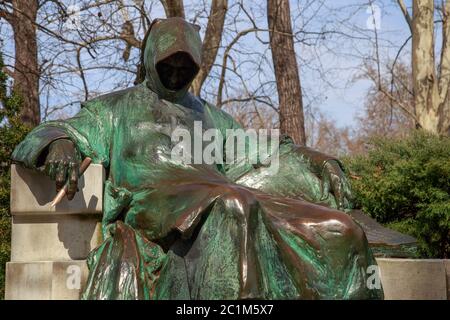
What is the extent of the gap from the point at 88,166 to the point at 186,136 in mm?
635

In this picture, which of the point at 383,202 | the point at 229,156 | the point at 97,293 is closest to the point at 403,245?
the point at 229,156

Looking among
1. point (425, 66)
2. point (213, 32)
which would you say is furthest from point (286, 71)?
point (425, 66)

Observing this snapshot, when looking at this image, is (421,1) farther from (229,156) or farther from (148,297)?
(148,297)

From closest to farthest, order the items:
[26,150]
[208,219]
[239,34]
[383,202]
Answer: [208,219], [26,150], [383,202], [239,34]

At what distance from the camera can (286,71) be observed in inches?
496

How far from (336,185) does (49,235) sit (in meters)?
1.77

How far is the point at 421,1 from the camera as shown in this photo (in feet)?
47.6

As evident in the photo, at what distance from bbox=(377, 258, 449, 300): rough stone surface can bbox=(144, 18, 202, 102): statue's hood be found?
1686 millimetres

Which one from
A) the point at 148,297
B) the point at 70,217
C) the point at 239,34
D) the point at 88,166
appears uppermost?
the point at 239,34

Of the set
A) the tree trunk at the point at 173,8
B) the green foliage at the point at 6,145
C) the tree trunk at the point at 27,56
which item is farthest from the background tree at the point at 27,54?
the green foliage at the point at 6,145

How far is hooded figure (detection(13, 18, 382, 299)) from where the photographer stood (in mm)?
4125

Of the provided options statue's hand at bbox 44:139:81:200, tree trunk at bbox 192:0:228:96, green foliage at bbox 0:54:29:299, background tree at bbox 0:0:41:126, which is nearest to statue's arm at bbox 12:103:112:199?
statue's hand at bbox 44:139:81:200

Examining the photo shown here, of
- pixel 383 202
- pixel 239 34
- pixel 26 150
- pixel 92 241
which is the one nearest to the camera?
pixel 26 150

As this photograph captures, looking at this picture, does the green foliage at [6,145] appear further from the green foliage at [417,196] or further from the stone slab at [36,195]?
the green foliage at [417,196]
